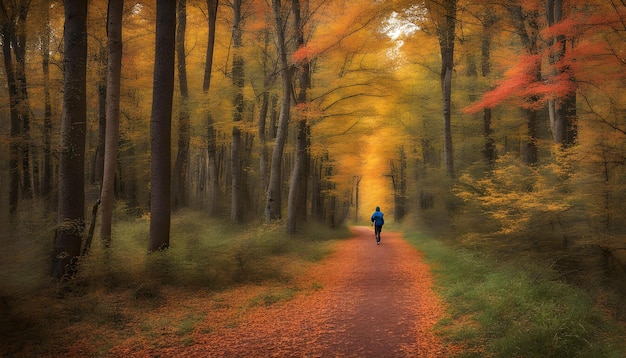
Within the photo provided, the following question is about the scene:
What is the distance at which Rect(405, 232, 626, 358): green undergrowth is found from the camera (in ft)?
15.0

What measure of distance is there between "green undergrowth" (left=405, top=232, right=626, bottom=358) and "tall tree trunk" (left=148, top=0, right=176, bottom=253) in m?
6.25

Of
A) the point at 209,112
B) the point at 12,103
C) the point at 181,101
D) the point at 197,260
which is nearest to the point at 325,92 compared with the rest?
the point at 209,112

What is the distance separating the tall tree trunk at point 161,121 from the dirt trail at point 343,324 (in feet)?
10.9

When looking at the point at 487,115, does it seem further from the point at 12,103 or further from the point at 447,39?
the point at 12,103

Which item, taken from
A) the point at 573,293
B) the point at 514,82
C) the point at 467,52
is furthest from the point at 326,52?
the point at 573,293

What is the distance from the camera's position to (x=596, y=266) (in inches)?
303

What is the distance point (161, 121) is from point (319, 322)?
5.59 metres

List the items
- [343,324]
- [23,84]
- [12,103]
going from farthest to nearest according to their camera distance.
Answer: [23,84]
[12,103]
[343,324]

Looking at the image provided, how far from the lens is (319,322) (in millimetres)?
6383

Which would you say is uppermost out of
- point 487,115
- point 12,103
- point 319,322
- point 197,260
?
point 12,103

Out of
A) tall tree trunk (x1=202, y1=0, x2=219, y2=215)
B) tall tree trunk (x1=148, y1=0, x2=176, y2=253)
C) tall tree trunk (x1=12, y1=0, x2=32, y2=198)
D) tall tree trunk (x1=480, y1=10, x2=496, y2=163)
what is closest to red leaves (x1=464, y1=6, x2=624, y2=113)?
tall tree trunk (x1=480, y1=10, x2=496, y2=163)

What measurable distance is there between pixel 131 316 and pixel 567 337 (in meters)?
6.31

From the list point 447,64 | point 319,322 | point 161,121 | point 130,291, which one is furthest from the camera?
point 447,64

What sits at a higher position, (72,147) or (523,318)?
(72,147)
